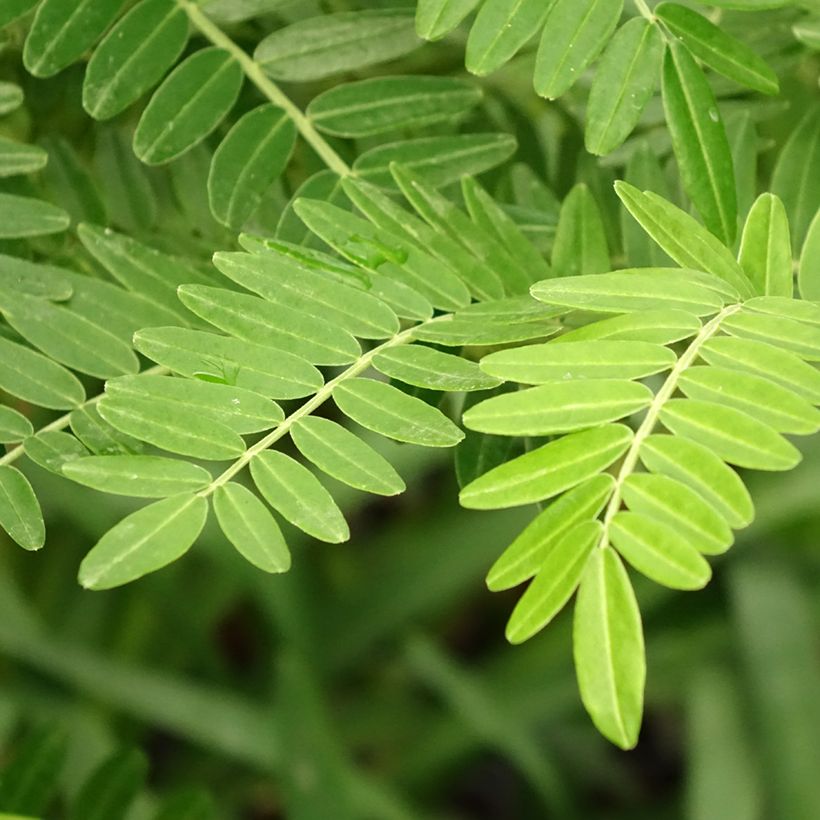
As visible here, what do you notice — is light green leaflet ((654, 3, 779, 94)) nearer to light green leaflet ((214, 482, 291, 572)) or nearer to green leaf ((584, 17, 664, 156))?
green leaf ((584, 17, 664, 156))

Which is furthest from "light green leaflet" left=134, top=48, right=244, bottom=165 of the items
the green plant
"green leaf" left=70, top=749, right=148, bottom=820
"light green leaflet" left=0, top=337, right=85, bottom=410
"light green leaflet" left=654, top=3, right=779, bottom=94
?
"green leaf" left=70, top=749, right=148, bottom=820

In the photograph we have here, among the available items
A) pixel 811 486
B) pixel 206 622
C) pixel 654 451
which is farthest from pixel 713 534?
pixel 206 622

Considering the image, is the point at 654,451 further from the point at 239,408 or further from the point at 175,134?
the point at 175,134

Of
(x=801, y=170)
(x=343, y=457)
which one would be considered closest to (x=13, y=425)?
(x=343, y=457)

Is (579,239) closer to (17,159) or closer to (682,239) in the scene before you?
(682,239)

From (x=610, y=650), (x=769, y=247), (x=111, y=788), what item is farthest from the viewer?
(x=111, y=788)

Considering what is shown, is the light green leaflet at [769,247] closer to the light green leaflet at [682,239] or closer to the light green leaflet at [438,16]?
the light green leaflet at [682,239]
